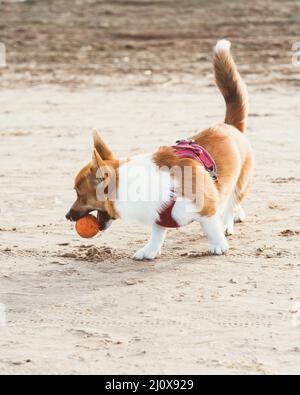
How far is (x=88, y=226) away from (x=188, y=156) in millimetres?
799

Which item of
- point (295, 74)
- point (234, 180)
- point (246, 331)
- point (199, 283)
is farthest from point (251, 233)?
point (295, 74)

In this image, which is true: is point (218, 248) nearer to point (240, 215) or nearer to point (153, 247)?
point (153, 247)

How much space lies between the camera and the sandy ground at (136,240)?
539 centimetres

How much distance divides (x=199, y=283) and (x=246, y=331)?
2.87 ft

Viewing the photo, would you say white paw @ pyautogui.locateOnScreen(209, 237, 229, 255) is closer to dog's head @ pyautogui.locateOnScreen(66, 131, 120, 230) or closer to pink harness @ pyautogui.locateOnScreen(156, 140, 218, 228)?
pink harness @ pyautogui.locateOnScreen(156, 140, 218, 228)

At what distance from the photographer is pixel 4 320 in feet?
19.2

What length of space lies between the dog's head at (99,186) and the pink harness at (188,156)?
1.02ft

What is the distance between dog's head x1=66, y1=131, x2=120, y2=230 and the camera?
6441mm

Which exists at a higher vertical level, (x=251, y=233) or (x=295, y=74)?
(x=295, y=74)

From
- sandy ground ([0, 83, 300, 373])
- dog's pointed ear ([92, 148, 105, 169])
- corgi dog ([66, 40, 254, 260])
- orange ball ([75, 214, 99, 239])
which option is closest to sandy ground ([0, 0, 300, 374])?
sandy ground ([0, 83, 300, 373])

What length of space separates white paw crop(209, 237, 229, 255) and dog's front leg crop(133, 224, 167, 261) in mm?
333

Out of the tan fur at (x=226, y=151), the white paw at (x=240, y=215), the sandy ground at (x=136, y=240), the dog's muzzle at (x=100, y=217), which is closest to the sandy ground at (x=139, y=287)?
the sandy ground at (x=136, y=240)
